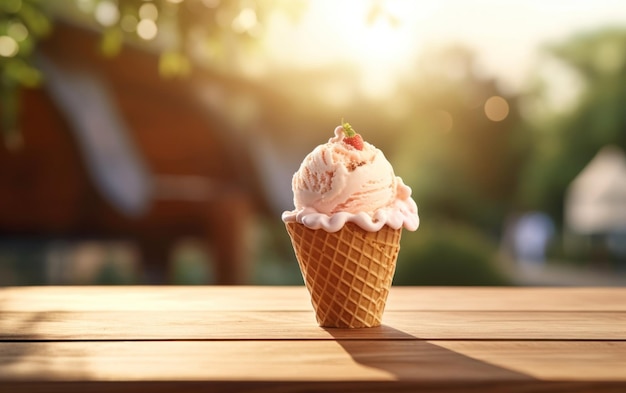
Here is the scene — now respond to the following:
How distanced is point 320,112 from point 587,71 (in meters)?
16.2

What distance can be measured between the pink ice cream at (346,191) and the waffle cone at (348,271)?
3cm

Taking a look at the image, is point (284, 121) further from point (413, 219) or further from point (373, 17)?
point (413, 219)

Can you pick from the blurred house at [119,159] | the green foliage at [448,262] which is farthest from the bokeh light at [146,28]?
the green foliage at [448,262]

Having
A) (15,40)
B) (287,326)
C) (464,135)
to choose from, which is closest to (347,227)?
(287,326)

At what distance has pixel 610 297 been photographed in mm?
2566

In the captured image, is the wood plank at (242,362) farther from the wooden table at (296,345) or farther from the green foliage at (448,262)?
the green foliage at (448,262)

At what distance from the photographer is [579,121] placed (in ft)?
82.8

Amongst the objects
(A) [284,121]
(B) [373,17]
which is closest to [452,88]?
(A) [284,121]

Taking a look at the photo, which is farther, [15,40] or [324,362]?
[15,40]

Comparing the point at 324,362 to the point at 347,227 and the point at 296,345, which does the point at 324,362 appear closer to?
the point at 296,345

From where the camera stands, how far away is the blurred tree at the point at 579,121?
23922mm

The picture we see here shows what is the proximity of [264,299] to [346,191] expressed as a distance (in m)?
0.67

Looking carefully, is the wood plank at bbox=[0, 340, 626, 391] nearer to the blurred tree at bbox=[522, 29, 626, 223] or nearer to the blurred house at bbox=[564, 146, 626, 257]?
the blurred house at bbox=[564, 146, 626, 257]

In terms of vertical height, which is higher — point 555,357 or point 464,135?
point 464,135
